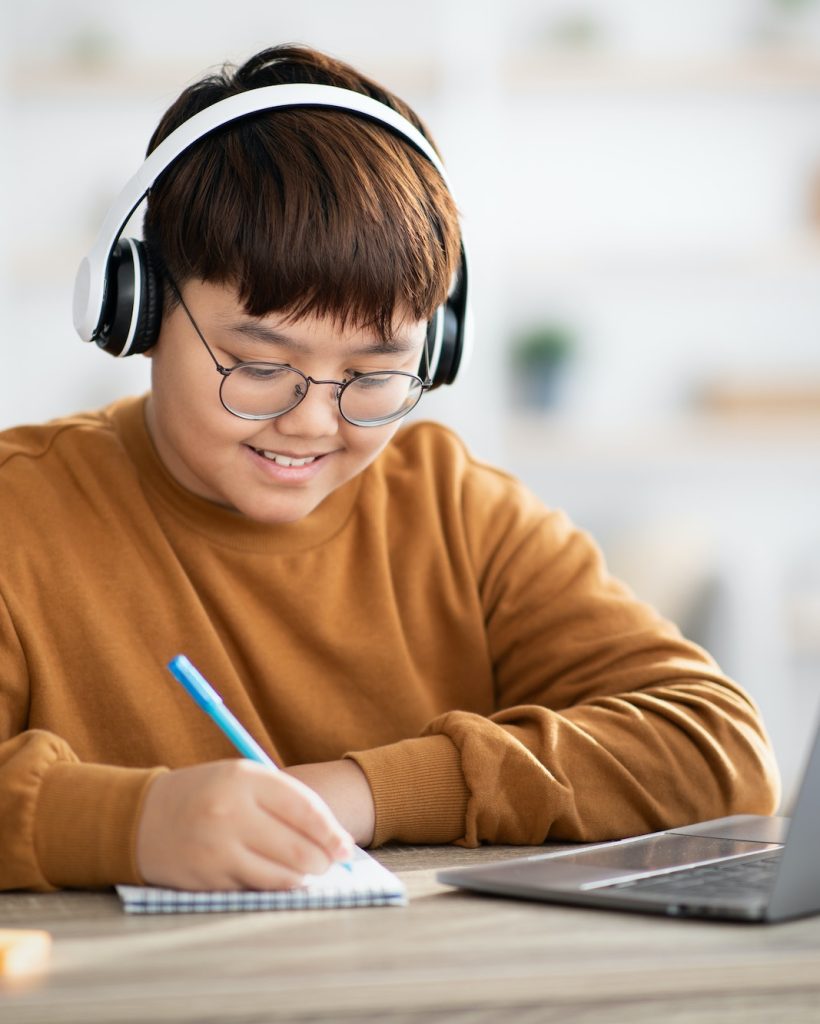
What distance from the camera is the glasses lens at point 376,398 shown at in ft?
3.85

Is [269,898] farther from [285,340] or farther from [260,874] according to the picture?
[285,340]

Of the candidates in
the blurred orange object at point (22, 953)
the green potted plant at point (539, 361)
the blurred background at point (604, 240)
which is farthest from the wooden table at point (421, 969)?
the green potted plant at point (539, 361)

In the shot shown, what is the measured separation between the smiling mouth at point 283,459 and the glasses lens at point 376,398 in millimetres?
66

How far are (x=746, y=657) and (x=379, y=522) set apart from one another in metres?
2.16

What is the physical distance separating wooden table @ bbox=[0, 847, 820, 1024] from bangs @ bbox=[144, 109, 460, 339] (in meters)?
0.55

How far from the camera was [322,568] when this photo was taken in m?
1.34

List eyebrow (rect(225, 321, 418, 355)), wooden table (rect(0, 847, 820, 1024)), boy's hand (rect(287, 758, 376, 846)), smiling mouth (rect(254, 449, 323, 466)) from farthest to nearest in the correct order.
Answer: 1. smiling mouth (rect(254, 449, 323, 466))
2. eyebrow (rect(225, 321, 418, 355))
3. boy's hand (rect(287, 758, 376, 846))
4. wooden table (rect(0, 847, 820, 1024))

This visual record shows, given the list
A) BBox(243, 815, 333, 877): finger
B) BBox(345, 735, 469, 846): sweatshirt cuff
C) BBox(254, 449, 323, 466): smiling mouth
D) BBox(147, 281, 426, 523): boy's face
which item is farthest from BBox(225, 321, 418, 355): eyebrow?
BBox(243, 815, 333, 877): finger

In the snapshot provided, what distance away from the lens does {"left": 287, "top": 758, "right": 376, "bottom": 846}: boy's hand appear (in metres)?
0.99

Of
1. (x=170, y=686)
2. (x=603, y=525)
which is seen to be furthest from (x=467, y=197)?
(x=170, y=686)

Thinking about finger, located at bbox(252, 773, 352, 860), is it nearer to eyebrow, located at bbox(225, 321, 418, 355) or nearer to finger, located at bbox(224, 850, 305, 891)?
finger, located at bbox(224, 850, 305, 891)

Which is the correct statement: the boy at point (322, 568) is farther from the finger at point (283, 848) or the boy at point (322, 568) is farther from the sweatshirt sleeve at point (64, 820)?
the finger at point (283, 848)

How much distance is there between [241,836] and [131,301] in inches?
21.1

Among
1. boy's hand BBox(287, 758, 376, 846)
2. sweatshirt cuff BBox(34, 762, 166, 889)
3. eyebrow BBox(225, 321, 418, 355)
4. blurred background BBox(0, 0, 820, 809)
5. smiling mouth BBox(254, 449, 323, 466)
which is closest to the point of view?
sweatshirt cuff BBox(34, 762, 166, 889)
